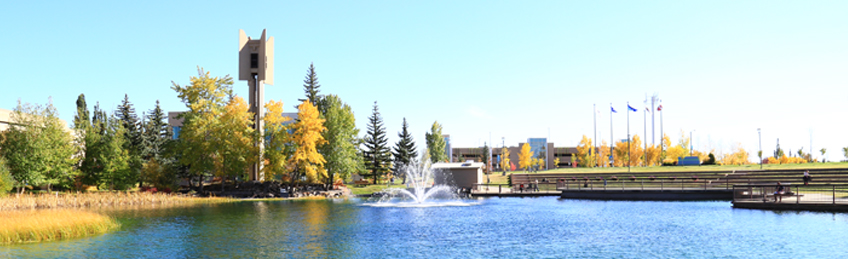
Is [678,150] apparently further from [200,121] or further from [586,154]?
[200,121]

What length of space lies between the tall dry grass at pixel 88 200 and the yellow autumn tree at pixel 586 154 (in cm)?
9459

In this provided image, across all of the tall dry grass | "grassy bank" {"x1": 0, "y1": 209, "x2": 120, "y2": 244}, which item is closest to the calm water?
"grassy bank" {"x1": 0, "y1": 209, "x2": 120, "y2": 244}

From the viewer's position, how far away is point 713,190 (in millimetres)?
49531

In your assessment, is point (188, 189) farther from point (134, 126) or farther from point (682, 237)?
point (682, 237)

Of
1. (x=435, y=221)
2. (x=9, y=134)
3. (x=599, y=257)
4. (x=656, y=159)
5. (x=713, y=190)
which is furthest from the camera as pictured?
(x=656, y=159)

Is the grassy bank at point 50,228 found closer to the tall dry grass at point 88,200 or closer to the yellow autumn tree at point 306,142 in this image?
the tall dry grass at point 88,200

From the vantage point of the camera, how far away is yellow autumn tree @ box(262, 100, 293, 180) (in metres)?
63.2

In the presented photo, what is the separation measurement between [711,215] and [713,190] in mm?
15841

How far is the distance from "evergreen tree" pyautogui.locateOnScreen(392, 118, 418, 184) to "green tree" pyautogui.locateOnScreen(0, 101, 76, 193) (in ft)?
158

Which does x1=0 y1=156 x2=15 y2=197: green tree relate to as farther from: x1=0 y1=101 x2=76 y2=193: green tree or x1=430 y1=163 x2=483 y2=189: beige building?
x1=430 y1=163 x2=483 y2=189: beige building

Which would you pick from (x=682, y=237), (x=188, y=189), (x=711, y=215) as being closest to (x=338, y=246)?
(x=682, y=237)

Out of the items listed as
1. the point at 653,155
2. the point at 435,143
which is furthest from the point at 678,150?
the point at 435,143

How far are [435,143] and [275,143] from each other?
4512 cm

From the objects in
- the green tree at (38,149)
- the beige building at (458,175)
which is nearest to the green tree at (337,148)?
the beige building at (458,175)
